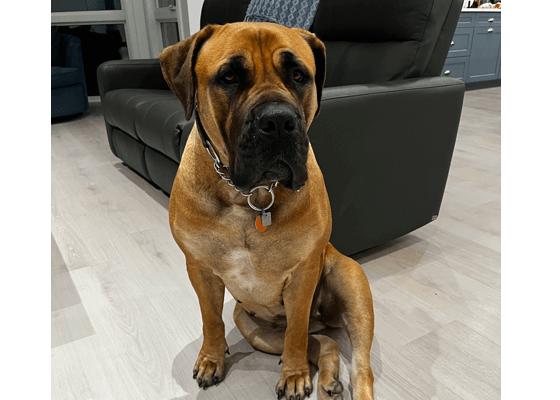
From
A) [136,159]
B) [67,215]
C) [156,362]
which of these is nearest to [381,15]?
[156,362]

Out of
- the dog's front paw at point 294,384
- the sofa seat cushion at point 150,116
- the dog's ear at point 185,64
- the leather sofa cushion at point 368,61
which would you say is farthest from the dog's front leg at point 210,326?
the leather sofa cushion at point 368,61

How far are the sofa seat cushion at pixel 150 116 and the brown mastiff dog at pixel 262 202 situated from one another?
889 mm

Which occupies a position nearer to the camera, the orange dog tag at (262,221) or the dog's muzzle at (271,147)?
the dog's muzzle at (271,147)

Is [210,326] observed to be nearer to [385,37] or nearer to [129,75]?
[385,37]

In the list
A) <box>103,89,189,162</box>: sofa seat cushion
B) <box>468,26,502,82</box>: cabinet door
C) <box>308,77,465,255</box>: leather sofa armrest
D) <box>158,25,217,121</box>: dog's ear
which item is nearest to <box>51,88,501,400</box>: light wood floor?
<box>308,77,465,255</box>: leather sofa armrest

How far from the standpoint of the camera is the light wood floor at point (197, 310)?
108 cm

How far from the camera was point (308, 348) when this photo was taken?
1111 millimetres

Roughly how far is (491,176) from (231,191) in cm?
217

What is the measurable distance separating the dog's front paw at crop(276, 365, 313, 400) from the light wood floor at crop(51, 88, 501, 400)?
2.1 inches

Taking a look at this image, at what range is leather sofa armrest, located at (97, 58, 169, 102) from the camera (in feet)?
9.18

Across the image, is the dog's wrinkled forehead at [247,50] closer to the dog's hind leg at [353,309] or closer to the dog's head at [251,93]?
the dog's head at [251,93]

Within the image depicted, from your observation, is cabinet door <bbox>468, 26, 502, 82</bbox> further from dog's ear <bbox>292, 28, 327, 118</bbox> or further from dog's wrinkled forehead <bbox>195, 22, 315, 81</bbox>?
dog's wrinkled forehead <bbox>195, 22, 315, 81</bbox>

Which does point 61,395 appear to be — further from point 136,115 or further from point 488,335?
point 136,115

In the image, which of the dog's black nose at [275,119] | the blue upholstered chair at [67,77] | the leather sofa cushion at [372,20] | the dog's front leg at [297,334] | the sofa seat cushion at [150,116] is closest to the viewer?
the dog's black nose at [275,119]
